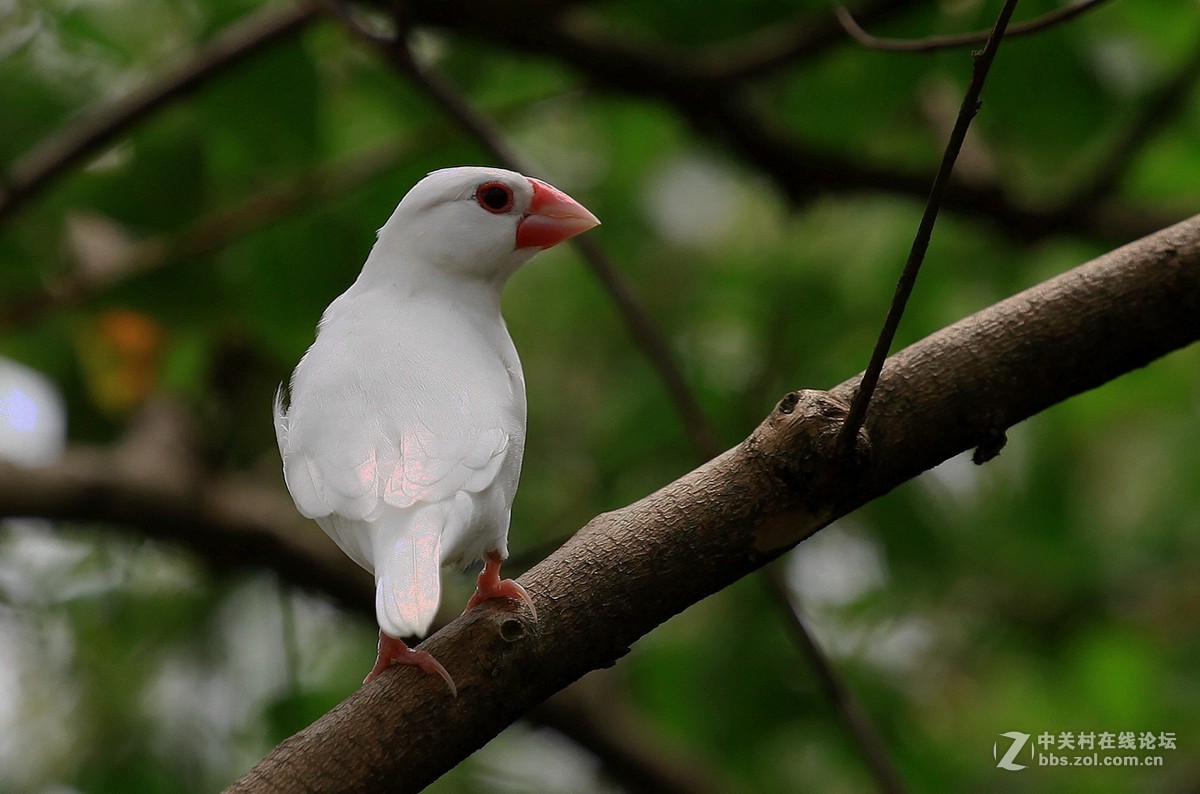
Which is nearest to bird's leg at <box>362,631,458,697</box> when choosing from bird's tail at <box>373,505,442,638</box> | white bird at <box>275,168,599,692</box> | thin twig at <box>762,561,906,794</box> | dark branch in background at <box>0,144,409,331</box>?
white bird at <box>275,168,599,692</box>

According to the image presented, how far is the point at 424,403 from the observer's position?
108 inches

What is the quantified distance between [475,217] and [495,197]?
0.08m

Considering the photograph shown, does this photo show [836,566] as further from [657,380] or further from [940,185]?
[940,185]

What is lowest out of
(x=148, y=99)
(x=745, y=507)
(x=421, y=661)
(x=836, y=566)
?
(x=836, y=566)

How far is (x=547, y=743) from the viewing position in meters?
6.32

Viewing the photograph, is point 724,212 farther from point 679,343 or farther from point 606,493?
point 606,493

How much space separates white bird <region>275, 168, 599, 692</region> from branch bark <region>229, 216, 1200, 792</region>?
9 cm

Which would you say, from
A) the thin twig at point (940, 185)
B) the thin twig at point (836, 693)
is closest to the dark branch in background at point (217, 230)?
the thin twig at point (836, 693)

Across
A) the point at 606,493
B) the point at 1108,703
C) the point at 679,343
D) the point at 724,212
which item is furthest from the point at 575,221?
the point at 724,212

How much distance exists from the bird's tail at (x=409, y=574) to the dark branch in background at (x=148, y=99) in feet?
9.09

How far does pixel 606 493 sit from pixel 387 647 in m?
2.73
